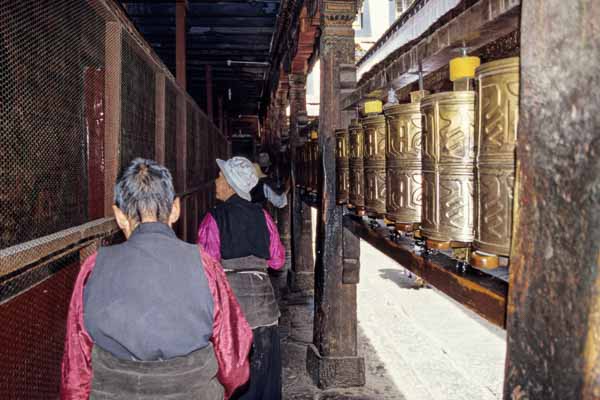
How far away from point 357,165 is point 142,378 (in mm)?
2022

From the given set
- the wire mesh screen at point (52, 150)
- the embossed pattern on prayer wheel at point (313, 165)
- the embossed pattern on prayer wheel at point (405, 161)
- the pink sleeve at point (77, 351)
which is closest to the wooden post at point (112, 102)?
the wire mesh screen at point (52, 150)

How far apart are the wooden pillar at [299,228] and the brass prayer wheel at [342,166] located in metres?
4.03

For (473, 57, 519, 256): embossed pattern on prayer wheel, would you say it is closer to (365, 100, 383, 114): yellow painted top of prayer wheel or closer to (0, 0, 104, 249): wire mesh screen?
(365, 100, 383, 114): yellow painted top of prayer wheel

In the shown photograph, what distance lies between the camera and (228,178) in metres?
3.83

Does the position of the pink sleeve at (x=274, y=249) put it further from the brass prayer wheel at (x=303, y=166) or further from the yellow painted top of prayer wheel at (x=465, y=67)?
the brass prayer wheel at (x=303, y=166)

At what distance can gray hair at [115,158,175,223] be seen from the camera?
2.03m

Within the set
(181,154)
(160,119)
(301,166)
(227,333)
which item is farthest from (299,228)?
(227,333)

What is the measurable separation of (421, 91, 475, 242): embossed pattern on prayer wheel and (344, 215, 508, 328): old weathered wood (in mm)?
197

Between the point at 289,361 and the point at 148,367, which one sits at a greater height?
the point at 148,367

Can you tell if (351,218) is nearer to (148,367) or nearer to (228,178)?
(228,178)

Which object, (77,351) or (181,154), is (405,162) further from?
(181,154)

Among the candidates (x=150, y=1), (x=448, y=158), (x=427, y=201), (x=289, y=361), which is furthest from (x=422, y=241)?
(x=150, y=1)

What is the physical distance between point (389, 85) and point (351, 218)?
161 cm

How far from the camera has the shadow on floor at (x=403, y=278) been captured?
8.48 meters
